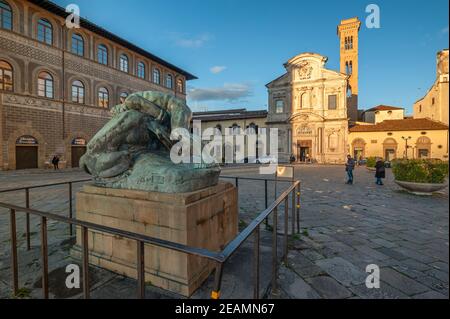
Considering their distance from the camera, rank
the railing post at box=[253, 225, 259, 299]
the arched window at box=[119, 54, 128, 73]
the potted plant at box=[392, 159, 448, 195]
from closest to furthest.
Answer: the railing post at box=[253, 225, 259, 299] < the potted plant at box=[392, 159, 448, 195] < the arched window at box=[119, 54, 128, 73]

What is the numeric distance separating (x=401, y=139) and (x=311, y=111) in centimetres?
1162

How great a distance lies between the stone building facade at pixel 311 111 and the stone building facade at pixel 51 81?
67.6ft

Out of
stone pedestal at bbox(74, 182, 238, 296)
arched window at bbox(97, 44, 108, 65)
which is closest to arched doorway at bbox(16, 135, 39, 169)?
arched window at bbox(97, 44, 108, 65)

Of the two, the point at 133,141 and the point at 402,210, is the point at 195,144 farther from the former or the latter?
the point at 402,210

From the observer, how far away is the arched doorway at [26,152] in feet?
53.2

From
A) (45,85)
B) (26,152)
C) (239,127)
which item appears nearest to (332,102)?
(239,127)

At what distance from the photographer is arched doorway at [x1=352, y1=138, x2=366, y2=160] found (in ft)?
102

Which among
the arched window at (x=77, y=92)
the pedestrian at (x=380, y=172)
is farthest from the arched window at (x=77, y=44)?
the pedestrian at (x=380, y=172)

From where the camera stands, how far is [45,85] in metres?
17.6

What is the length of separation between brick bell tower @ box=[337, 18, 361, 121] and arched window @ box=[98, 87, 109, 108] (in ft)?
127

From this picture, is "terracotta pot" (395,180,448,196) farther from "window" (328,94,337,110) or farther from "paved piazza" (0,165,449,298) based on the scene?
"window" (328,94,337,110)

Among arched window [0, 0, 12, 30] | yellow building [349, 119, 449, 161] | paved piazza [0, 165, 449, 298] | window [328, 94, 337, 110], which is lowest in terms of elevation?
paved piazza [0, 165, 449, 298]

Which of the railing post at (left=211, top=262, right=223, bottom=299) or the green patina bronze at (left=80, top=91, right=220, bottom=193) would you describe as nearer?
the railing post at (left=211, top=262, right=223, bottom=299)

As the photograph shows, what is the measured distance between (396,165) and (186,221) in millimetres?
9449
